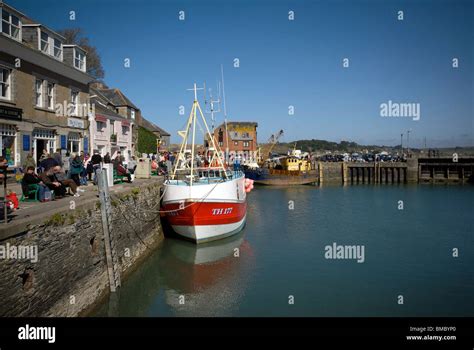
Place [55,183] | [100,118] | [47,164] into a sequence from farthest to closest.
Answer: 1. [100,118]
2. [47,164]
3. [55,183]

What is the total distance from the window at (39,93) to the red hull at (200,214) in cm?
867

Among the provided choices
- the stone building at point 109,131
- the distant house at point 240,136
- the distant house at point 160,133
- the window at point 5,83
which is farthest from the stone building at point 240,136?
the window at point 5,83

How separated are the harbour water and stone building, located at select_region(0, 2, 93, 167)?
863cm

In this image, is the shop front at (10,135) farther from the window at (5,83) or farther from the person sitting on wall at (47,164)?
the person sitting on wall at (47,164)

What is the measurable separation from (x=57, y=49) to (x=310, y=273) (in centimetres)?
1819

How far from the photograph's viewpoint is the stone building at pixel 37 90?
18.0 metres

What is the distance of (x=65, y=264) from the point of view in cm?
990

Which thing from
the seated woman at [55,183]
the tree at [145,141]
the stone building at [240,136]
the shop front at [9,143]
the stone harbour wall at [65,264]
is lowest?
the stone harbour wall at [65,264]

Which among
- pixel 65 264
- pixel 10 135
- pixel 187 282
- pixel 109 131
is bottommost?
pixel 187 282

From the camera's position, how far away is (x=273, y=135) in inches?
3073

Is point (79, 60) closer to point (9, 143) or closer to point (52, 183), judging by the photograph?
point (9, 143)

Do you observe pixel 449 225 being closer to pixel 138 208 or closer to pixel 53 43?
pixel 138 208

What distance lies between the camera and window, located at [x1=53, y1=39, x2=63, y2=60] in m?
22.3

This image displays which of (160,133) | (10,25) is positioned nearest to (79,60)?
(10,25)
